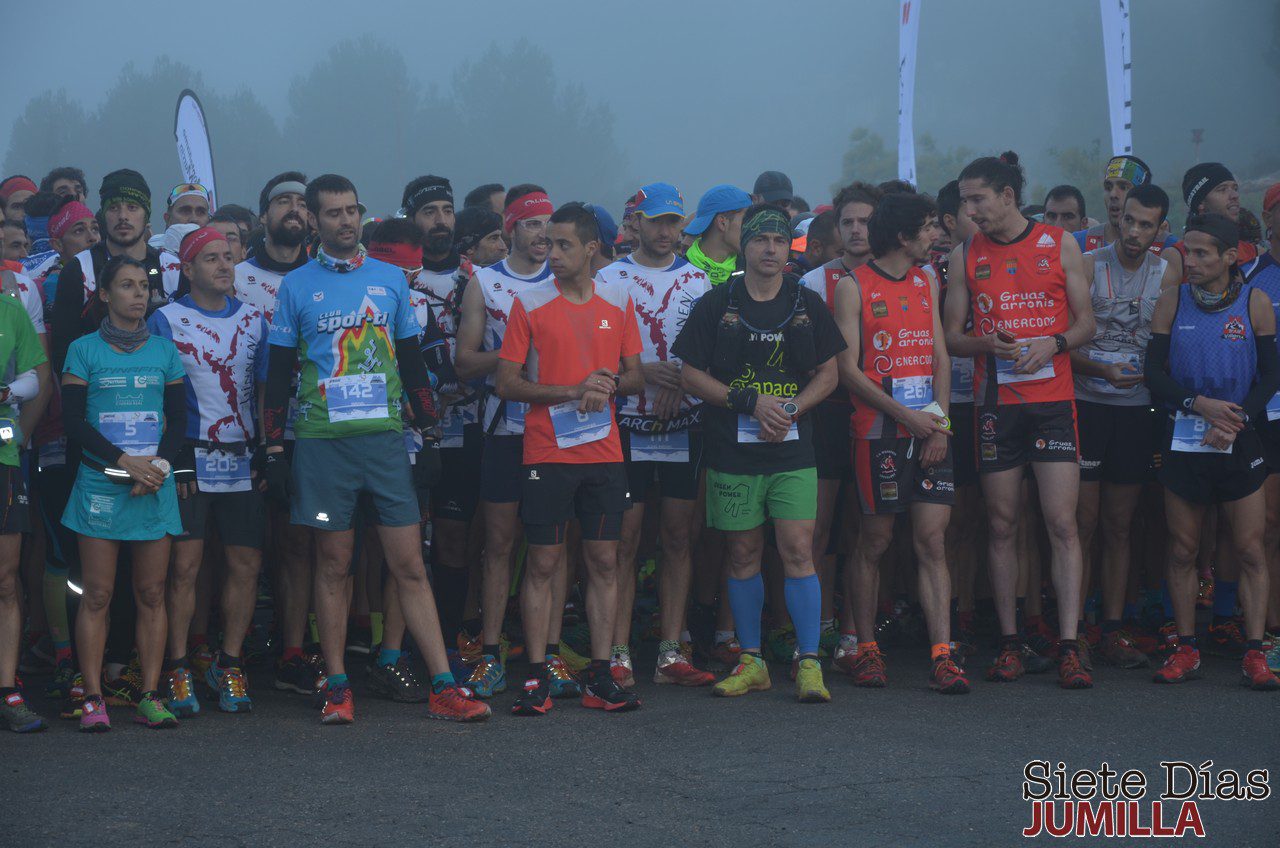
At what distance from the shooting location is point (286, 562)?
7.49 metres

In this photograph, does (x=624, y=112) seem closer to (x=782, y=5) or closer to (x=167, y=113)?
(x=782, y=5)

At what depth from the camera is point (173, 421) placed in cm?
670

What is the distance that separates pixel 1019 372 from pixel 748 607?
192 cm

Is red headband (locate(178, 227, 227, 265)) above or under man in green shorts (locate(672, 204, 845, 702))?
above

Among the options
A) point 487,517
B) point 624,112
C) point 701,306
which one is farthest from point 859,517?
point 624,112

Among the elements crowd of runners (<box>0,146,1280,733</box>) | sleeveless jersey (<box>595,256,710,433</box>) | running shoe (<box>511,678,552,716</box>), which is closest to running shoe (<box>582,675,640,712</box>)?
crowd of runners (<box>0,146,1280,733</box>)

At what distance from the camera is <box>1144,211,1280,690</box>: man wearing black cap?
7.39 metres

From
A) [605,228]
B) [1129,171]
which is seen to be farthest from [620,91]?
[1129,171]

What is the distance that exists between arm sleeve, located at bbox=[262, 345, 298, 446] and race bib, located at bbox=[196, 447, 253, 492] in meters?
0.44

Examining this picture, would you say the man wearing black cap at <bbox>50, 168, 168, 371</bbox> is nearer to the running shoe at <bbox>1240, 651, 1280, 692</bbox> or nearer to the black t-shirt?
the black t-shirt

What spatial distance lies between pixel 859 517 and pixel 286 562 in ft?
10.5

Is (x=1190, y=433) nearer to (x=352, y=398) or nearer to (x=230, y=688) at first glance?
(x=352, y=398)

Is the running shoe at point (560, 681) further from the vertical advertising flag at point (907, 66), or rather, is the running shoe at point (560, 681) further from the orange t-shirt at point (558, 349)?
the vertical advertising flag at point (907, 66)

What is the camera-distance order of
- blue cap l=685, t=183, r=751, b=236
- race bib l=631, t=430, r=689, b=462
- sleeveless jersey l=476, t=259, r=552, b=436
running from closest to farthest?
sleeveless jersey l=476, t=259, r=552, b=436 → race bib l=631, t=430, r=689, b=462 → blue cap l=685, t=183, r=751, b=236
